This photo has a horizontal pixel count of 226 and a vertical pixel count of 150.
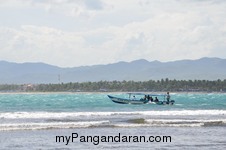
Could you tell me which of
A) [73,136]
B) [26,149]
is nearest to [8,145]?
[26,149]

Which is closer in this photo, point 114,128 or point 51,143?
point 51,143

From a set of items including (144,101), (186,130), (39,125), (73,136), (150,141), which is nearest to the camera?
(150,141)

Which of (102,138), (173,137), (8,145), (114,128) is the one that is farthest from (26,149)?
(114,128)

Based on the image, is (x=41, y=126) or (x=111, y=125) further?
(x=111, y=125)

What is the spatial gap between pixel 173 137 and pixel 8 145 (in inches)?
392

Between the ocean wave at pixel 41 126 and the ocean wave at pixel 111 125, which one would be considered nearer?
the ocean wave at pixel 41 126

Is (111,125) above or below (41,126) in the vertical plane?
above

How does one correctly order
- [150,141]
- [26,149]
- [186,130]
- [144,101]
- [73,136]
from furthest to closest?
[144,101] < [186,130] < [73,136] < [150,141] < [26,149]

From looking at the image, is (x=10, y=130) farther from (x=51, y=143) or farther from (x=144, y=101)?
(x=144, y=101)

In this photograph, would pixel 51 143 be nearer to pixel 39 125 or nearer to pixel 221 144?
A: pixel 221 144

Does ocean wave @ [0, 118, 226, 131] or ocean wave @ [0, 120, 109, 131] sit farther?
ocean wave @ [0, 118, 226, 131]

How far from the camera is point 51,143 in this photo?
131 ft

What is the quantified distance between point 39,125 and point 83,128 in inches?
173

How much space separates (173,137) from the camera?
4300cm
